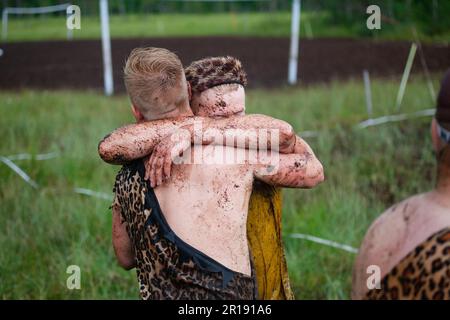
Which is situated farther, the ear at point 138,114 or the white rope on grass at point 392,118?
the white rope on grass at point 392,118

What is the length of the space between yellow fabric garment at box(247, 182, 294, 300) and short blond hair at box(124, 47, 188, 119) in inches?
13.5

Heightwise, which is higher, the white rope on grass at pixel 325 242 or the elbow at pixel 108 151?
the elbow at pixel 108 151

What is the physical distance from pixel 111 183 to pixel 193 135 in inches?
147

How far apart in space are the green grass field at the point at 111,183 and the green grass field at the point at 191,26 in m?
7.30

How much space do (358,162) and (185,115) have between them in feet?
13.6

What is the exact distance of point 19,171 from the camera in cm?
553

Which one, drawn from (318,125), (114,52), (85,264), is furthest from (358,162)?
(114,52)

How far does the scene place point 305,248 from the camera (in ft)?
14.2

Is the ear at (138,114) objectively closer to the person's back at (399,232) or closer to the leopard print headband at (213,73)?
the leopard print headband at (213,73)

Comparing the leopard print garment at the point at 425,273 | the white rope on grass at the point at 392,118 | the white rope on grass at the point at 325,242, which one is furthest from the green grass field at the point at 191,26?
the leopard print garment at the point at 425,273

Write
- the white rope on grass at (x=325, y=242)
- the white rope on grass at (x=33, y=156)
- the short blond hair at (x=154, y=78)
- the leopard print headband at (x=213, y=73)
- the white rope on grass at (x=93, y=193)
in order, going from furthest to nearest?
the white rope on grass at (x=33, y=156) < the white rope on grass at (x=93, y=193) < the white rope on grass at (x=325, y=242) < the leopard print headband at (x=213, y=73) < the short blond hair at (x=154, y=78)

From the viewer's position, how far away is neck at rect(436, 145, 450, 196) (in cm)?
170

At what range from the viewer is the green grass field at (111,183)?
13.1ft

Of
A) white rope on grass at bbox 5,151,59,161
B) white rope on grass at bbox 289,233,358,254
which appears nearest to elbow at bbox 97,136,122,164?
white rope on grass at bbox 289,233,358,254
